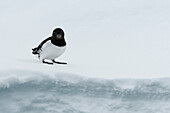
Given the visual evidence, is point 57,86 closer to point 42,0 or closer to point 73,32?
point 73,32

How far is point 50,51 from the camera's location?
18.2 feet

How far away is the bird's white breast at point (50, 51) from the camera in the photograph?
5.52 m

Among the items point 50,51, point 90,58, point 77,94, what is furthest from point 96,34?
point 77,94

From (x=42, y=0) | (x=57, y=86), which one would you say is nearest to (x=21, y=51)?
(x=57, y=86)

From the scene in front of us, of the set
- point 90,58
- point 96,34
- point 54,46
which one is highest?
point 96,34

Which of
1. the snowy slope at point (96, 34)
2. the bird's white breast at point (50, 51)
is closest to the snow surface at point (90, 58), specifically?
the snowy slope at point (96, 34)

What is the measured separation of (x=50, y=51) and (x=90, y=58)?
851 millimetres

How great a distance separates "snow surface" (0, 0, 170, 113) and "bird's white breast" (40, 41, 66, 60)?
0.41 ft

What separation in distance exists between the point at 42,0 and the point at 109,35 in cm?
297

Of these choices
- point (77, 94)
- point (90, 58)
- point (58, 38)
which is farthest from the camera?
point (90, 58)

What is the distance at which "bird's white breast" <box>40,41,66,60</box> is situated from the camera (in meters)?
5.52

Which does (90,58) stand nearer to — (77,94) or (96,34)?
(77,94)

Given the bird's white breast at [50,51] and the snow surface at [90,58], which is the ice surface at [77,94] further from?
the bird's white breast at [50,51]

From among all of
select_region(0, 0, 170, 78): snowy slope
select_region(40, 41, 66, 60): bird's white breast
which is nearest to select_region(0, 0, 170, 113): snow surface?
select_region(0, 0, 170, 78): snowy slope
